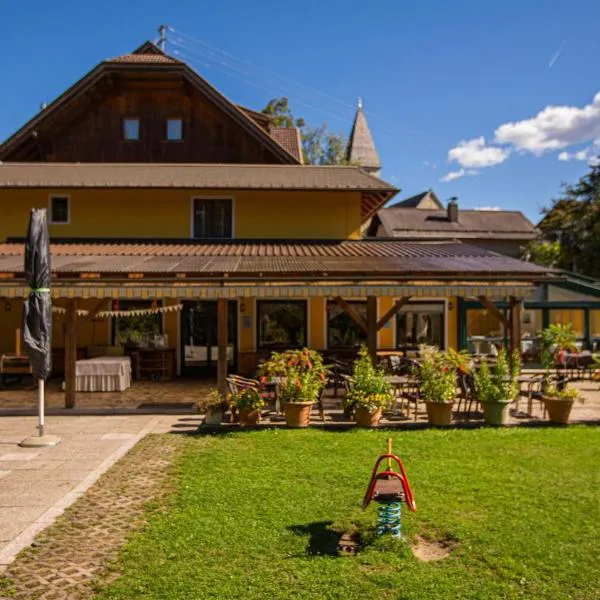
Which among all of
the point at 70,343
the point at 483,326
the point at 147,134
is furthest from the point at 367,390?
the point at 147,134

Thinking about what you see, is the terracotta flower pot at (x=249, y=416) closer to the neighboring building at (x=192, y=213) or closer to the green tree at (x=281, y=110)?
the neighboring building at (x=192, y=213)

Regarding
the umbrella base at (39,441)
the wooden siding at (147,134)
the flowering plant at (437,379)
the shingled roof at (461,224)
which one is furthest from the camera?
the shingled roof at (461,224)

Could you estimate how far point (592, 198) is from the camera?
3912 centimetres

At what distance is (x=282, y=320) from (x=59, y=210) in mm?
7131

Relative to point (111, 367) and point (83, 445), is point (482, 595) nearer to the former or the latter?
point (83, 445)

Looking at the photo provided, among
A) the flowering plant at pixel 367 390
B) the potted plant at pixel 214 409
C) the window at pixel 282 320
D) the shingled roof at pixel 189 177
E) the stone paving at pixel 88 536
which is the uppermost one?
the shingled roof at pixel 189 177

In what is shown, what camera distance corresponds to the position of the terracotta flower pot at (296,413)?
383 inches

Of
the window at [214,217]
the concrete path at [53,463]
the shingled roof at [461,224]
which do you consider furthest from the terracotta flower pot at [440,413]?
the shingled roof at [461,224]

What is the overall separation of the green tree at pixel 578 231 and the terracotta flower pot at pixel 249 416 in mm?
31970

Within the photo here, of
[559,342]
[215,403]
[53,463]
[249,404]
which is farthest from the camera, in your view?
[559,342]

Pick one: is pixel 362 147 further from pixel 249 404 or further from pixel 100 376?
pixel 249 404

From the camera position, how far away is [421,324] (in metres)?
17.8

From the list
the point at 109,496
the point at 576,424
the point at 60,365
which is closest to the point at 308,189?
the point at 60,365

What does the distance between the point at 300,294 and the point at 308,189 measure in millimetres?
6395
